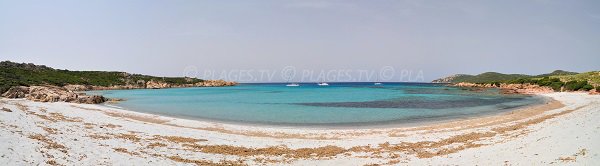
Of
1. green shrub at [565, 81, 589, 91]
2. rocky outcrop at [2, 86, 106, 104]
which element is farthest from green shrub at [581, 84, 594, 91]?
rocky outcrop at [2, 86, 106, 104]

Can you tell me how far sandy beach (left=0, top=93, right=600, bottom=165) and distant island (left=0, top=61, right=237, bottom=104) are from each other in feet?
90.1

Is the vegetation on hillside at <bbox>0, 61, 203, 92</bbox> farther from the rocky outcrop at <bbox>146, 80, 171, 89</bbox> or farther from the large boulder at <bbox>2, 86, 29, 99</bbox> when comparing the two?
the large boulder at <bbox>2, 86, 29, 99</bbox>

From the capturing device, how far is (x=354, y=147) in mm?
19672

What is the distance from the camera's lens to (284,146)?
20.2 m

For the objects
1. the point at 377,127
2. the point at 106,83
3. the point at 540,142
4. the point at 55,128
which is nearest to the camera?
the point at 540,142

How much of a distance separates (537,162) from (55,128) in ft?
74.8

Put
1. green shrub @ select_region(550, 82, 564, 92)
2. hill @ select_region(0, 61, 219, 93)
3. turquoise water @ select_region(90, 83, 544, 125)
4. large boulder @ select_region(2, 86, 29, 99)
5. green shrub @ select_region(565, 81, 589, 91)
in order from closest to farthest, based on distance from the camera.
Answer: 1. turquoise water @ select_region(90, 83, 544, 125)
2. large boulder @ select_region(2, 86, 29, 99)
3. green shrub @ select_region(565, 81, 589, 91)
4. green shrub @ select_region(550, 82, 564, 92)
5. hill @ select_region(0, 61, 219, 93)

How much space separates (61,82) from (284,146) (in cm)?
10344

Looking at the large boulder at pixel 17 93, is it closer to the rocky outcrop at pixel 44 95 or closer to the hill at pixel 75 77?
the rocky outcrop at pixel 44 95

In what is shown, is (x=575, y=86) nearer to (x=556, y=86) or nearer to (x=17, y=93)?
(x=556, y=86)

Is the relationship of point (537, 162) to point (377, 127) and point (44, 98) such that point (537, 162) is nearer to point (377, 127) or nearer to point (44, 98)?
point (377, 127)

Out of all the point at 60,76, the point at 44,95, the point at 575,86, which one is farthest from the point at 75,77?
the point at 575,86

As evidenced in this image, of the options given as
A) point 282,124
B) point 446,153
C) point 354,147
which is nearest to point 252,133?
point 282,124

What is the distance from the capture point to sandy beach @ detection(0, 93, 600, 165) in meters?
13.8
